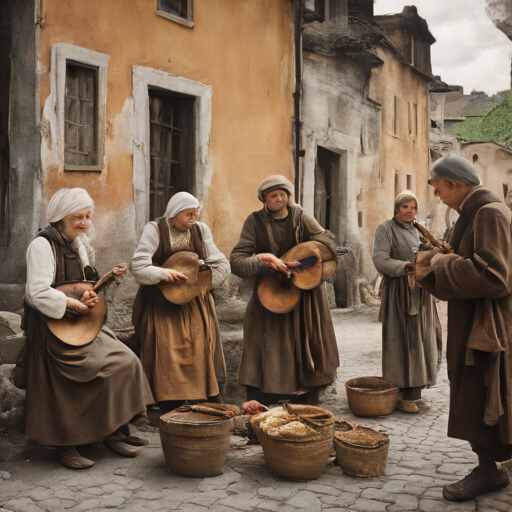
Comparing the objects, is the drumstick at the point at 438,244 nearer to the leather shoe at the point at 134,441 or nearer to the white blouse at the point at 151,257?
the white blouse at the point at 151,257

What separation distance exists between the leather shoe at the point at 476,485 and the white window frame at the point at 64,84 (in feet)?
15.3

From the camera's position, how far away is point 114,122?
7.05 metres

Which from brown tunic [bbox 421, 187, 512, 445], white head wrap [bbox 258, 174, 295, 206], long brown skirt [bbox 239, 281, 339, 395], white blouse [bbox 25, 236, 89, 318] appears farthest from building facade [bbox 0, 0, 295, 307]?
brown tunic [bbox 421, 187, 512, 445]

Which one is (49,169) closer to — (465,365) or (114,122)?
(114,122)

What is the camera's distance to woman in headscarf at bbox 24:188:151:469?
4211mm

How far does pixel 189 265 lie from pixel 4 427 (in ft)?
5.72

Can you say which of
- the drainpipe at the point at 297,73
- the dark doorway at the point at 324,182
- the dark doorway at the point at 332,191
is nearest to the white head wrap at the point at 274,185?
the drainpipe at the point at 297,73

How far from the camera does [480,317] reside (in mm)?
3547

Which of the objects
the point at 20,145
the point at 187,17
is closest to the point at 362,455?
the point at 20,145

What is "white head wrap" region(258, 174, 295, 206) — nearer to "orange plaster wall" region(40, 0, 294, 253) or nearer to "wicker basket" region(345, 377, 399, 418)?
"wicker basket" region(345, 377, 399, 418)

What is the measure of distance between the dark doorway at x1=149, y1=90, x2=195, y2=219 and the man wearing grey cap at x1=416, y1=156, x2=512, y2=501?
473cm

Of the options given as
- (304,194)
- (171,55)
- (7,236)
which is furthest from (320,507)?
(304,194)

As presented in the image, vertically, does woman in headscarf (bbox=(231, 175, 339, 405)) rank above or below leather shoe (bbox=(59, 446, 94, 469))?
above

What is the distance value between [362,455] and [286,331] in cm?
154
